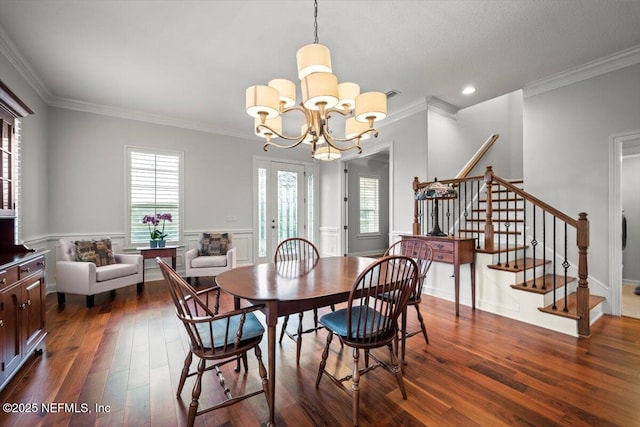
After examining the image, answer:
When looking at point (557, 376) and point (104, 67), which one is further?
point (104, 67)

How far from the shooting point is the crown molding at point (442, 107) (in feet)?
13.5

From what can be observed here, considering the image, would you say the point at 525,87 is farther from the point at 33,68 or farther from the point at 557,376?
the point at 33,68

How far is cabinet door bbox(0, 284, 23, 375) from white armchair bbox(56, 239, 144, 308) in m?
1.54

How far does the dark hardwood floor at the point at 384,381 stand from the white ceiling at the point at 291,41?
282 centimetres

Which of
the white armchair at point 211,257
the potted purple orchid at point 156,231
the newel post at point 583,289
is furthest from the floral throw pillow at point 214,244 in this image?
the newel post at point 583,289

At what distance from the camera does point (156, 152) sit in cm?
475

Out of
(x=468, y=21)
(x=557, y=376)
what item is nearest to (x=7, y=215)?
(x=468, y=21)

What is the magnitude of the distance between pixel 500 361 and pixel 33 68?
559cm

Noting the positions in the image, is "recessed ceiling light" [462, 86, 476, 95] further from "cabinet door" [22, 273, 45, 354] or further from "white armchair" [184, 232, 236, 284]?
"cabinet door" [22, 273, 45, 354]

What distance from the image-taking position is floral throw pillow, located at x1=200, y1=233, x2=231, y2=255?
4.72 metres

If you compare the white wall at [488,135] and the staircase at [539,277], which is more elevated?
the white wall at [488,135]

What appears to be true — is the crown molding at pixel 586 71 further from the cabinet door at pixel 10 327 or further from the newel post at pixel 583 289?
the cabinet door at pixel 10 327

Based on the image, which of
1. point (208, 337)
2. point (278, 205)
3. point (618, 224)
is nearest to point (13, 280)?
point (208, 337)

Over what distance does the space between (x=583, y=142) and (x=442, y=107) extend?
178cm
